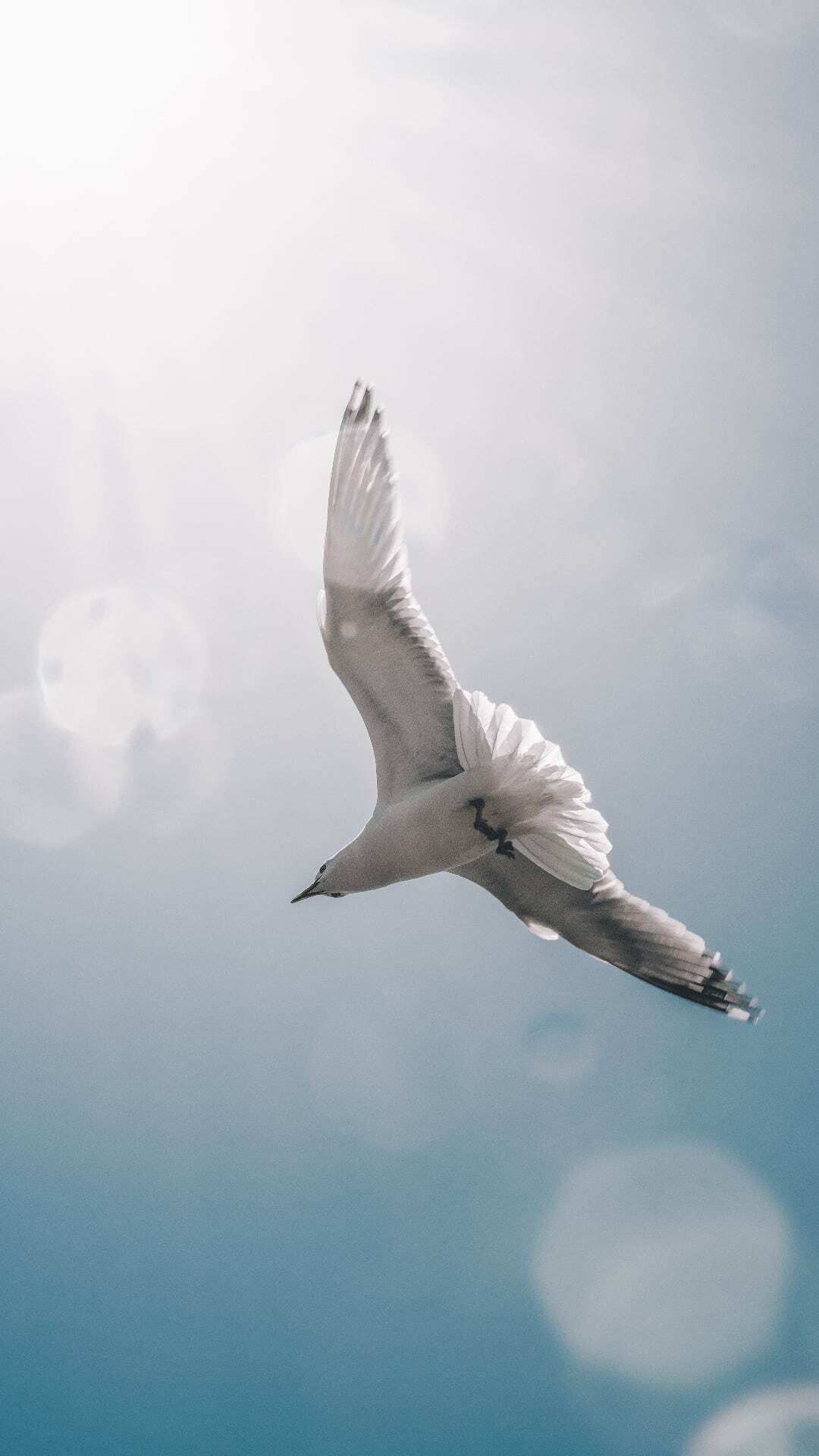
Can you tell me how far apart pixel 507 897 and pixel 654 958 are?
864 millimetres

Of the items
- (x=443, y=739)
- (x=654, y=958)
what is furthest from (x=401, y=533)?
(x=654, y=958)

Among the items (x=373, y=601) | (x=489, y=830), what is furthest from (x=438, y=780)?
(x=373, y=601)

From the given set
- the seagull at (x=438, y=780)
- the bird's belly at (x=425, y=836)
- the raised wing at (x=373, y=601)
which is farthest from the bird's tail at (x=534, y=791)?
the raised wing at (x=373, y=601)

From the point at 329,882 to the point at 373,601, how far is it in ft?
4.82

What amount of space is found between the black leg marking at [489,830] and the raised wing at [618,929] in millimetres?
627

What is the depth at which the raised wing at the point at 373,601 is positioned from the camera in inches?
194

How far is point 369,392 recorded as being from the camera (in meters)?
5.08

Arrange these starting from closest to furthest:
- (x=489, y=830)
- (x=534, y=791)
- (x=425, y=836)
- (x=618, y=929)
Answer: (x=534, y=791)
(x=489, y=830)
(x=425, y=836)
(x=618, y=929)

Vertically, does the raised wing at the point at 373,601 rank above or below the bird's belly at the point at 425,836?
above

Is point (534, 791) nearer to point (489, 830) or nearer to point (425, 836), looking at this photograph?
point (489, 830)

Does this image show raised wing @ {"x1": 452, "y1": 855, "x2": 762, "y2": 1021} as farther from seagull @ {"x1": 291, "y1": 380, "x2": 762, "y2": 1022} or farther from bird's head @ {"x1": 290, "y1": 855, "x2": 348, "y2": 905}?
bird's head @ {"x1": 290, "y1": 855, "x2": 348, "y2": 905}

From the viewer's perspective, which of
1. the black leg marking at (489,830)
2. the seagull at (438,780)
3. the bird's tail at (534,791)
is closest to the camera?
the bird's tail at (534,791)

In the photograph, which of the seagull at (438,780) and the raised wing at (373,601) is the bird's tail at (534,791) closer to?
the seagull at (438,780)

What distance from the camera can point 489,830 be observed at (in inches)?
194
